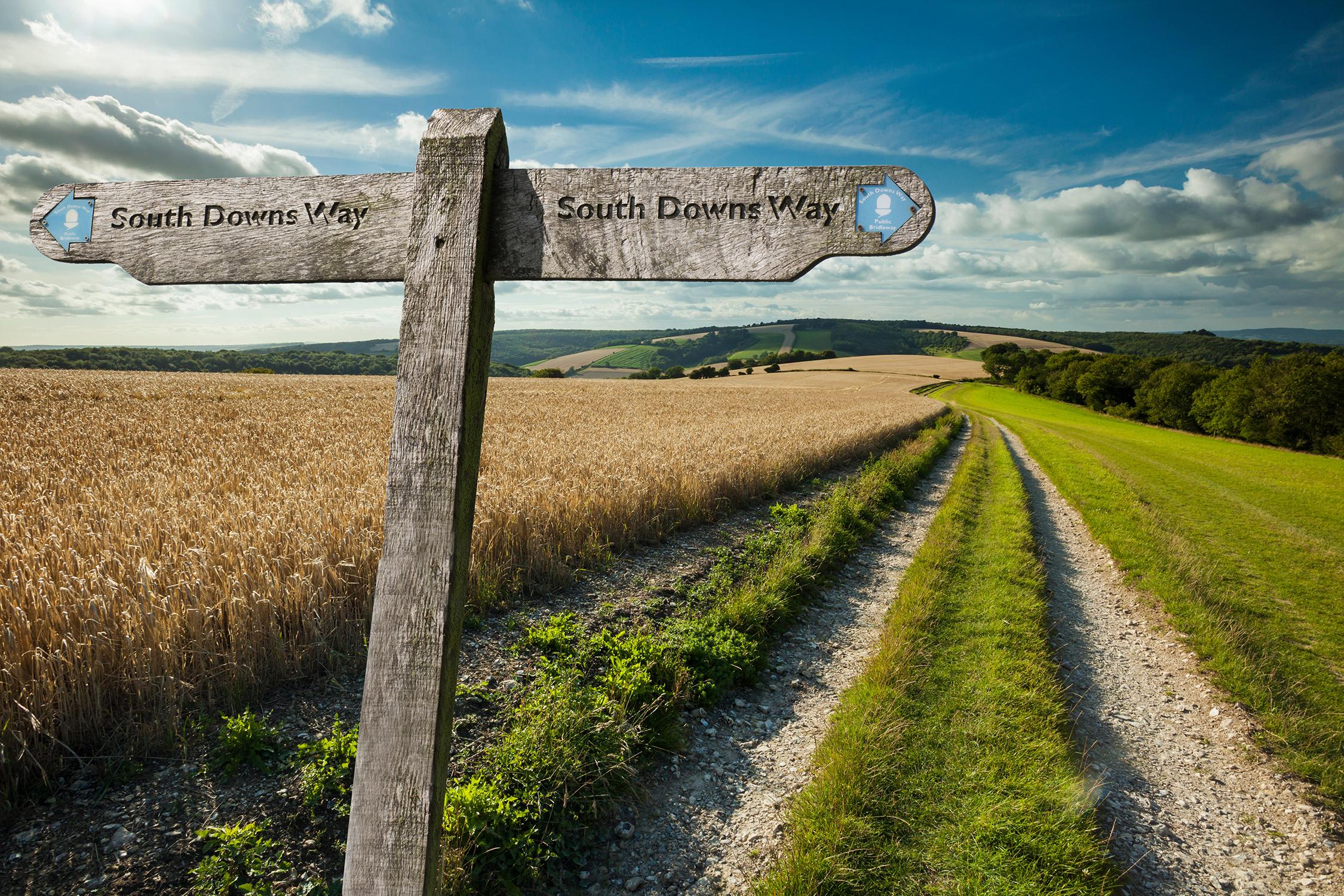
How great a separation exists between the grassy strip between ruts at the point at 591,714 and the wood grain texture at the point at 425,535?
43.4 inches

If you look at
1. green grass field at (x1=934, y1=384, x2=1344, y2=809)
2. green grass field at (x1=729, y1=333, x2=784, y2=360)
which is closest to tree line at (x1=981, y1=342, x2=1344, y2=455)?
green grass field at (x1=934, y1=384, x2=1344, y2=809)

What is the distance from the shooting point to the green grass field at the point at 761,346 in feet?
371

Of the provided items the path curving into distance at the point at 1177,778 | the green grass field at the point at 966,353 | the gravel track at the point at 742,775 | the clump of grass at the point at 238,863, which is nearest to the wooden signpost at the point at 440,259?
the clump of grass at the point at 238,863

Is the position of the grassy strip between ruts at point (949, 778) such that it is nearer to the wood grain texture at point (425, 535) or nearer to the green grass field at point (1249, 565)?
the green grass field at point (1249, 565)

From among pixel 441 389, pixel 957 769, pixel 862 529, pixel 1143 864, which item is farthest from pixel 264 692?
pixel 862 529

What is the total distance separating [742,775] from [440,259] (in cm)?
392

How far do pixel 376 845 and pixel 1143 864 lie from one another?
4.46 metres

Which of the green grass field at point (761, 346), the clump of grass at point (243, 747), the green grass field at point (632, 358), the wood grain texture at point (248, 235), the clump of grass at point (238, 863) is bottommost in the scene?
the clump of grass at point (238, 863)

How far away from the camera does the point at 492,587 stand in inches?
234

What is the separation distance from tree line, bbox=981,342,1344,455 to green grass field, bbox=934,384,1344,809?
13825 millimetres

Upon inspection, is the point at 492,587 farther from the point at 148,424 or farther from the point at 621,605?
the point at 148,424

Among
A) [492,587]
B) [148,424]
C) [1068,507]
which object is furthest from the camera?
[1068,507]

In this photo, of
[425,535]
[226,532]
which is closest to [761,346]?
[226,532]

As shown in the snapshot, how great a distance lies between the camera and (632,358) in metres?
112
